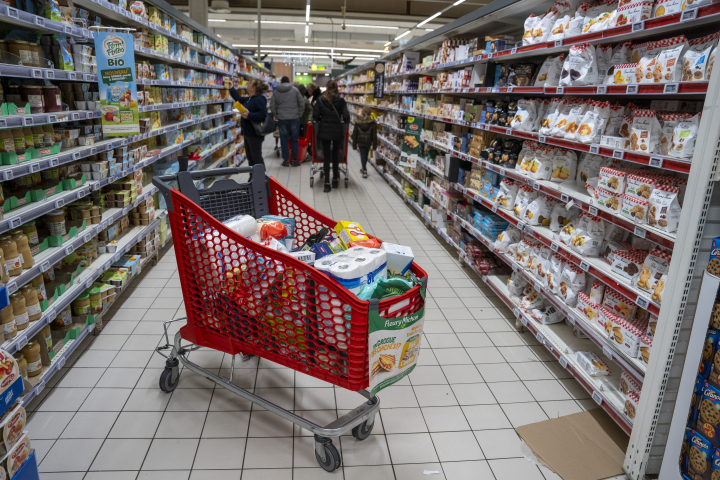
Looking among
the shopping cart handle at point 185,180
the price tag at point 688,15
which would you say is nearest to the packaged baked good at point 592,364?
the price tag at point 688,15

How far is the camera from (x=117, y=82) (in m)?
3.20

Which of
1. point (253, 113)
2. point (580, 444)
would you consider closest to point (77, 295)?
point (580, 444)

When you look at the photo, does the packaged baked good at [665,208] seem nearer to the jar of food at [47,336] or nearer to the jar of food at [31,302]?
the jar of food at [31,302]

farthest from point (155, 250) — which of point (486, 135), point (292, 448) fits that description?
point (486, 135)

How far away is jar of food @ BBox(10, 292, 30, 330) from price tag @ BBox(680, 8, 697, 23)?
131 inches

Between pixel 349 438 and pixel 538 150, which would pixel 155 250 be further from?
pixel 538 150

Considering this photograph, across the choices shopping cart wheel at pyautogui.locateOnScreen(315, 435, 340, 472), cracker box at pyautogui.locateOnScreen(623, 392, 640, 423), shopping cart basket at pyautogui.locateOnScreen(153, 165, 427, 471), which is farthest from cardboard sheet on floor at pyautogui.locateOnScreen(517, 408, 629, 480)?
shopping cart wheel at pyautogui.locateOnScreen(315, 435, 340, 472)

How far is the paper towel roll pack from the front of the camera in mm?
1796

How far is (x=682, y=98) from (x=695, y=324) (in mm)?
1460

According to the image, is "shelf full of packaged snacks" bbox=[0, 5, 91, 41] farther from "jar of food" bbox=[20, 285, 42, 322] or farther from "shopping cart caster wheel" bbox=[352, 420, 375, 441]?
"shopping cart caster wheel" bbox=[352, 420, 375, 441]

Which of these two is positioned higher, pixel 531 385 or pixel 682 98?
pixel 682 98

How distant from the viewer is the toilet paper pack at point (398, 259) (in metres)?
2.02

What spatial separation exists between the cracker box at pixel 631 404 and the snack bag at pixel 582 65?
177cm

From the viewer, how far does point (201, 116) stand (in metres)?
7.07
